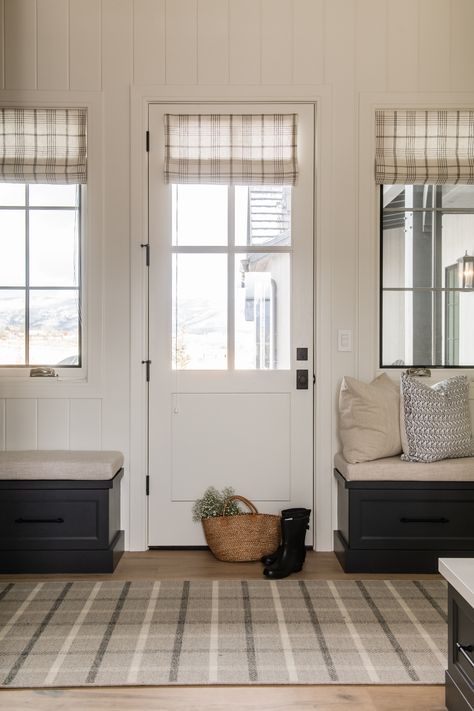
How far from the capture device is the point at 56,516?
3.40 metres

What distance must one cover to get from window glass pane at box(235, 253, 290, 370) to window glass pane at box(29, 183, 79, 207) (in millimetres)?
1008

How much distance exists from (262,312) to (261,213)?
553 millimetres

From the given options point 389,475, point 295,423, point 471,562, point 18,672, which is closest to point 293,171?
point 295,423

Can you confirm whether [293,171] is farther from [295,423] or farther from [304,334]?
[295,423]

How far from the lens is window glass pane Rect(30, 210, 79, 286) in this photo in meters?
3.80

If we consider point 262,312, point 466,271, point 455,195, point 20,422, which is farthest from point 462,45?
point 20,422

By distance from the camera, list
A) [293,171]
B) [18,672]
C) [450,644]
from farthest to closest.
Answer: [293,171] → [18,672] → [450,644]

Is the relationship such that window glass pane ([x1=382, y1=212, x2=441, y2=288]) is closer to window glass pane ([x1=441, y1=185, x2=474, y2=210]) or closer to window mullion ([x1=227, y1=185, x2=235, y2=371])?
window glass pane ([x1=441, y1=185, x2=474, y2=210])

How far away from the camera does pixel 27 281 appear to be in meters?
3.81

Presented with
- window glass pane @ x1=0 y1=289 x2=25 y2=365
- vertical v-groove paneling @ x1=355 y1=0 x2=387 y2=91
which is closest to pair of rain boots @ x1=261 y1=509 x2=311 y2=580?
window glass pane @ x1=0 y1=289 x2=25 y2=365

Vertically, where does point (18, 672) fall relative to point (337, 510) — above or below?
below

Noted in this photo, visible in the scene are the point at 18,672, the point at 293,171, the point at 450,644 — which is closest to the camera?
the point at 450,644

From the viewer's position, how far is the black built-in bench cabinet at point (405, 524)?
339cm

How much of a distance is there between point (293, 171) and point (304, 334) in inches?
35.4
